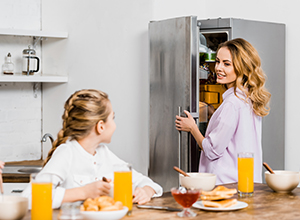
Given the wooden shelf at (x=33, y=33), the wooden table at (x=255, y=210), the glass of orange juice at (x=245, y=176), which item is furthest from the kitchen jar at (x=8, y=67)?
the glass of orange juice at (x=245, y=176)

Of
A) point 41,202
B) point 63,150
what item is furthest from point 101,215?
point 63,150

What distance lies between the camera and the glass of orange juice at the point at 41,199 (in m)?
1.36

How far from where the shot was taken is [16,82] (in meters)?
3.64

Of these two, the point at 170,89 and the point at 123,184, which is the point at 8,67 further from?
the point at 123,184

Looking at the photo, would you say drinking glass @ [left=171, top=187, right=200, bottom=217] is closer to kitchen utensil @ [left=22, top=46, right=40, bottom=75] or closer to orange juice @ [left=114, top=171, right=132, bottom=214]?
orange juice @ [left=114, top=171, right=132, bottom=214]

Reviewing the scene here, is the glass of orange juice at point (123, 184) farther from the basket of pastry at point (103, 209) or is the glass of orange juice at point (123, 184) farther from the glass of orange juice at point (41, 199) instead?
the glass of orange juice at point (41, 199)

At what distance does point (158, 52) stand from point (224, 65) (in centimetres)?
66

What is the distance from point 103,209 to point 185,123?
1679 mm

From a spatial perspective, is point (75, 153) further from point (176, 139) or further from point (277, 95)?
point (277, 95)

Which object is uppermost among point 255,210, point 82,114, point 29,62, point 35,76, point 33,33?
point 33,33

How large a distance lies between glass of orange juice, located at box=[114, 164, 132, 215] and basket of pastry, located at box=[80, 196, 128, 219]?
0.09 meters

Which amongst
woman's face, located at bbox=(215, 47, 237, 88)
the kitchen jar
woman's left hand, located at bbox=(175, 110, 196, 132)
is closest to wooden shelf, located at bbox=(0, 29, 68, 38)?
the kitchen jar

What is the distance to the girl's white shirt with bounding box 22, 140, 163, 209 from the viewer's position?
5.73 ft

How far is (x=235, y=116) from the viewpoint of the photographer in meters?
2.51
